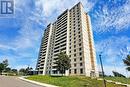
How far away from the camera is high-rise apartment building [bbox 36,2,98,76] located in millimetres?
78119

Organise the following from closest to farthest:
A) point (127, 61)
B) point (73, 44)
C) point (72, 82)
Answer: point (72, 82) → point (127, 61) → point (73, 44)

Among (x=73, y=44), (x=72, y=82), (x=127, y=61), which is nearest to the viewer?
(x=72, y=82)

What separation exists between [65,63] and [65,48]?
36672 mm

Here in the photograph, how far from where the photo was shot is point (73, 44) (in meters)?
86.2

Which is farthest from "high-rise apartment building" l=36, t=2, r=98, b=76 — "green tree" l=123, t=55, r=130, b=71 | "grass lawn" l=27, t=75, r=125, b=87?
"grass lawn" l=27, t=75, r=125, b=87

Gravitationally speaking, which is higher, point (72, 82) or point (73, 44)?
point (73, 44)

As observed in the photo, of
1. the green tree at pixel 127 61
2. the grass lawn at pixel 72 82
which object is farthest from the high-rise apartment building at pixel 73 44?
the grass lawn at pixel 72 82

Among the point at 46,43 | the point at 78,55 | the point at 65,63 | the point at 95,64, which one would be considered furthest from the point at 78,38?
the point at 46,43

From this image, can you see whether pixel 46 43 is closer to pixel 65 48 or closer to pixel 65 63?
pixel 65 48

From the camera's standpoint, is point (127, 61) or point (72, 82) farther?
point (127, 61)

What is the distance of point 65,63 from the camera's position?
54125mm

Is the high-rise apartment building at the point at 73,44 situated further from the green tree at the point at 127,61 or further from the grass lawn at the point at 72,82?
the grass lawn at the point at 72,82

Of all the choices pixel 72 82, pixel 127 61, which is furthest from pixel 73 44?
pixel 72 82

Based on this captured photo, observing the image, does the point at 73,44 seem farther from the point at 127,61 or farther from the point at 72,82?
the point at 72,82
